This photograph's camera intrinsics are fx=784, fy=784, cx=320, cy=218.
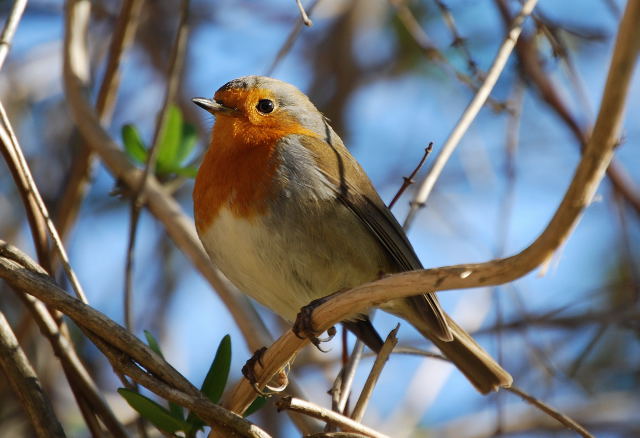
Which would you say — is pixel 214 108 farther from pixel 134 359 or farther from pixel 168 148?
pixel 134 359

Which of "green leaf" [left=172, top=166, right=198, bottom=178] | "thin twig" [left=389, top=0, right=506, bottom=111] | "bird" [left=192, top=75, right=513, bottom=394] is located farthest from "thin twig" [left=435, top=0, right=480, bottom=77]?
"green leaf" [left=172, top=166, right=198, bottom=178]

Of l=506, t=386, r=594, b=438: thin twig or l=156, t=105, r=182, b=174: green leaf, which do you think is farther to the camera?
l=156, t=105, r=182, b=174: green leaf

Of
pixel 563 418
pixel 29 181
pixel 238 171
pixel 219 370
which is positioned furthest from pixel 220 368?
pixel 563 418

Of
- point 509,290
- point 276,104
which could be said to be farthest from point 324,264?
point 509,290

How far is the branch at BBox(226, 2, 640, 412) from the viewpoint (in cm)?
110

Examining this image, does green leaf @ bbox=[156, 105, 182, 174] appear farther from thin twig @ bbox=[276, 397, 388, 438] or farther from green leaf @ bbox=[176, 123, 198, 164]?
thin twig @ bbox=[276, 397, 388, 438]

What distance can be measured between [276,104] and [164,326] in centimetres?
142

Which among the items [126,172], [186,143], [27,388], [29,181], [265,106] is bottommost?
[27,388]

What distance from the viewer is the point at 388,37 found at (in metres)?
5.01

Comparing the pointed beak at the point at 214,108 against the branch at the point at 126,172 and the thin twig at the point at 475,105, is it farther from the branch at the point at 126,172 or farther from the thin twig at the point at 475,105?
the thin twig at the point at 475,105

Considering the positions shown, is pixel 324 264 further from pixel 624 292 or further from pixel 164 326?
pixel 624 292

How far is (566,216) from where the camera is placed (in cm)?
120

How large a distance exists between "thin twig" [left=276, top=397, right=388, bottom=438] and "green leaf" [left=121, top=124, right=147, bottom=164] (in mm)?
1487

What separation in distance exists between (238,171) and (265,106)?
48 cm
